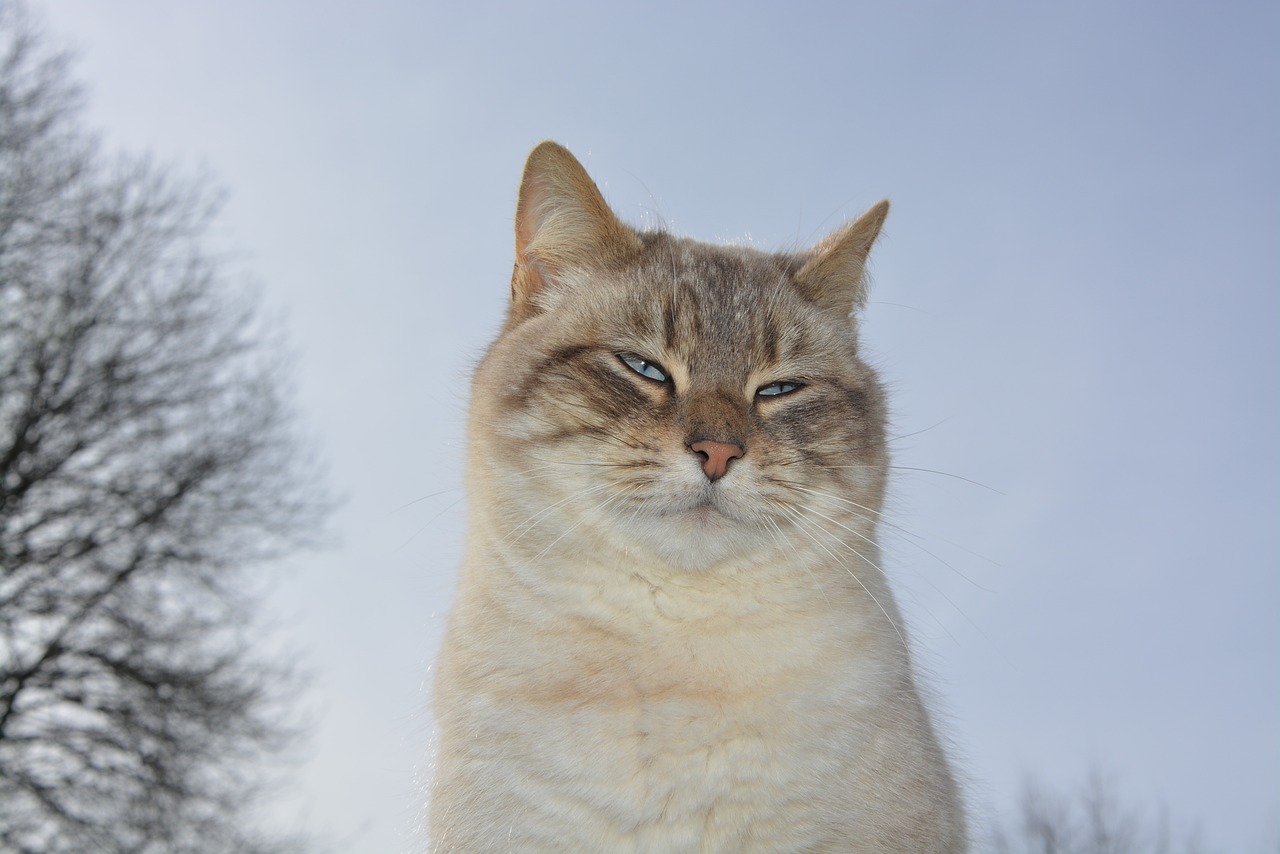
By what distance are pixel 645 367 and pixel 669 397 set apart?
130 mm

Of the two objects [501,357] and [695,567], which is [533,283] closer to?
[501,357]

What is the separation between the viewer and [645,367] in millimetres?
2553

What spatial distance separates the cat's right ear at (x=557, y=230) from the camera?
275 cm

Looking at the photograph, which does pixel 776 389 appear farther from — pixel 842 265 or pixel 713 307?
pixel 842 265

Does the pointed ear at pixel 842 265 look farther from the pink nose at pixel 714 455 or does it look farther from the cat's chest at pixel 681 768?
the cat's chest at pixel 681 768

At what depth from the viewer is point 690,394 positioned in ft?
8.07

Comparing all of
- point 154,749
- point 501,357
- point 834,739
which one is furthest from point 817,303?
point 154,749

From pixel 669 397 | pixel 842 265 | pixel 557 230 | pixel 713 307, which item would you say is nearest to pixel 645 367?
pixel 669 397

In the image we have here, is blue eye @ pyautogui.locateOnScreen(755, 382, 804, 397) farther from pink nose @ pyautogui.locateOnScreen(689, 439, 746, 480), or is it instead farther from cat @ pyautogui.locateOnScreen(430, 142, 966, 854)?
pink nose @ pyautogui.locateOnScreen(689, 439, 746, 480)

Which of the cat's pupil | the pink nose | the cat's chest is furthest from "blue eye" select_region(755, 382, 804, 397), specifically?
the cat's chest

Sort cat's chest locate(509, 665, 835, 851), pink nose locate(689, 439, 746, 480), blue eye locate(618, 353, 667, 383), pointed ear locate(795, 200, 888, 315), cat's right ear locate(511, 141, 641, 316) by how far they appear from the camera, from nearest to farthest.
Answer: cat's chest locate(509, 665, 835, 851), pink nose locate(689, 439, 746, 480), blue eye locate(618, 353, 667, 383), cat's right ear locate(511, 141, 641, 316), pointed ear locate(795, 200, 888, 315)

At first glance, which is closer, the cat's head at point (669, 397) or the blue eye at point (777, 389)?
→ the cat's head at point (669, 397)

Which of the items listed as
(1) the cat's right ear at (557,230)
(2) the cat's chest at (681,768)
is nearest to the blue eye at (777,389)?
(1) the cat's right ear at (557,230)

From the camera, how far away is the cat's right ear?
2.75 m
